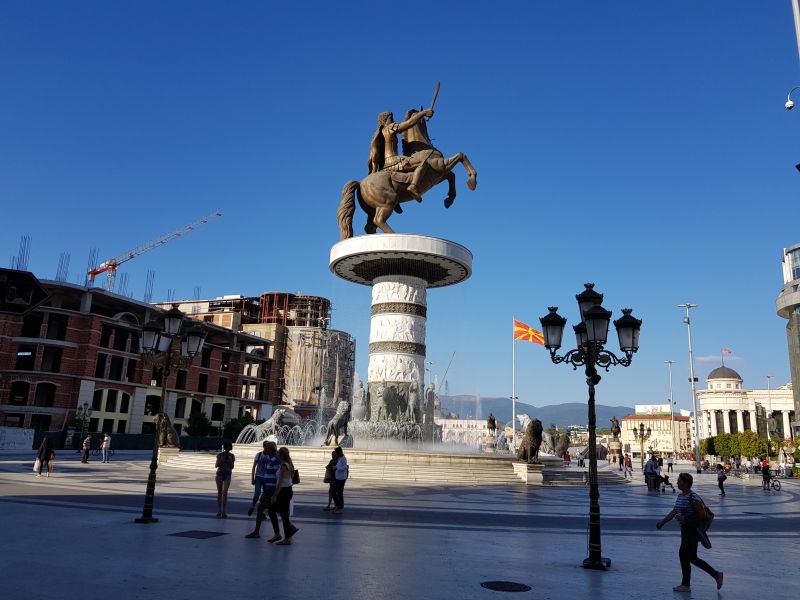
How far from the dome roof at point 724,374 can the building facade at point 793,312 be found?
35511 millimetres

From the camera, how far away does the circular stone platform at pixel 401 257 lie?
92.0ft

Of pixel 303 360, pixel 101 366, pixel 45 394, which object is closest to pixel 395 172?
pixel 101 366

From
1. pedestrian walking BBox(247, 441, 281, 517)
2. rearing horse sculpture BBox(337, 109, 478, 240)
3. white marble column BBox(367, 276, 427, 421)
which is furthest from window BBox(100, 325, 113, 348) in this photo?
pedestrian walking BBox(247, 441, 281, 517)

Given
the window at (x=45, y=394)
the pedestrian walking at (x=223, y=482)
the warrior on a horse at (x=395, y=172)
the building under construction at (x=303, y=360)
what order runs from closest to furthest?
the pedestrian walking at (x=223, y=482) < the warrior on a horse at (x=395, y=172) < the window at (x=45, y=394) < the building under construction at (x=303, y=360)

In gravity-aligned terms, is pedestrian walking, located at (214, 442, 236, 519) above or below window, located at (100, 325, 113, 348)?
below

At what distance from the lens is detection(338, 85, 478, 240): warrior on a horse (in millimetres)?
30234

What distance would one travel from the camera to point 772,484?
29344mm

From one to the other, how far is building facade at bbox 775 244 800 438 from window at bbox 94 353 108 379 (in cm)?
8326

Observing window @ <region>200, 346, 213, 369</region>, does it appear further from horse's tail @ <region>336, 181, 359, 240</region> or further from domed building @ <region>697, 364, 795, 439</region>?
domed building @ <region>697, 364, 795, 439</region>

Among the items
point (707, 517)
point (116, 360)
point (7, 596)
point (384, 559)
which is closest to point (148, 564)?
point (7, 596)

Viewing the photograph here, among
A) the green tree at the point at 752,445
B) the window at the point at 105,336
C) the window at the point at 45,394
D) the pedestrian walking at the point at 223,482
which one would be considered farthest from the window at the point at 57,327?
the green tree at the point at 752,445

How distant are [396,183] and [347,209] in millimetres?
2811

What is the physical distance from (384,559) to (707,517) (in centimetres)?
419

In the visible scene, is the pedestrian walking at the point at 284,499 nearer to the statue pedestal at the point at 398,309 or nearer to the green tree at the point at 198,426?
the statue pedestal at the point at 398,309
